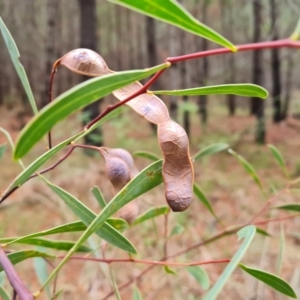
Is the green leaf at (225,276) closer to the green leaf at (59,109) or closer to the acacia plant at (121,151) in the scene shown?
the acacia plant at (121,151)

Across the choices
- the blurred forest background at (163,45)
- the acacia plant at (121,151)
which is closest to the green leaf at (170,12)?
the acacia plant at (121,151)

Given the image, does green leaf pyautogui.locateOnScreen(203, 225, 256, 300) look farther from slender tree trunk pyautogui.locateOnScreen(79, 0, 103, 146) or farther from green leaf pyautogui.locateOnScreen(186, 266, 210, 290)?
slender tree trunk pyautogui.locateOnScreen(79, 0, 103, 146)

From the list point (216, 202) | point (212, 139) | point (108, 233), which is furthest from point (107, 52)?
point (108, 233)

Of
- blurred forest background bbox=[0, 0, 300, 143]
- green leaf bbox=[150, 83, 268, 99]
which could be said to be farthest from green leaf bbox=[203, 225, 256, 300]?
blurred forest background bbox=[0, 0, 300, 143]

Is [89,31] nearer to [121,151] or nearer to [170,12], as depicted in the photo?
[121,151]

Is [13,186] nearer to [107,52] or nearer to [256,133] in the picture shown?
[256,133]

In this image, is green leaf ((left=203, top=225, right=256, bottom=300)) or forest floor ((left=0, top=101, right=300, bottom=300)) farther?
forest floor ((left=0, top=101, right=300, bottom=300))

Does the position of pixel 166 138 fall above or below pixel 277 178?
above
